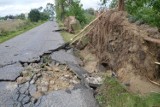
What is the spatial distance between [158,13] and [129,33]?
4.14 feet

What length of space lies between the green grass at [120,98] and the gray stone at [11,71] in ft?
8.98

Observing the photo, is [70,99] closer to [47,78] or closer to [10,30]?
[47,78]

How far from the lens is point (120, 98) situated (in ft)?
22.9

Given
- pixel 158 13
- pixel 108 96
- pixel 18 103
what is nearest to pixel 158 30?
pixel 158 13

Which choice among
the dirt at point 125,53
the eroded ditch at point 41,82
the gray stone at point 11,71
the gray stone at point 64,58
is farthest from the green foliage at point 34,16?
the eroded ditch at point 41,82

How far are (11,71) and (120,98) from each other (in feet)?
12.9

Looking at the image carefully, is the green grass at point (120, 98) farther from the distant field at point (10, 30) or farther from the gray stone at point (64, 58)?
the distant field at point (10, 30)

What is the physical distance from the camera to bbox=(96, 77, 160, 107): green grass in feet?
21.9

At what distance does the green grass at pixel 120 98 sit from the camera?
6676 millimetres

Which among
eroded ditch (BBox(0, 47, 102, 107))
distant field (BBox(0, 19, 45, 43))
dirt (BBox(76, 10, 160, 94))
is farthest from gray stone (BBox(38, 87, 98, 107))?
distant field (BBox(0, 19, 45, 43))

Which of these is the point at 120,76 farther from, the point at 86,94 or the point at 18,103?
the point at 18,103

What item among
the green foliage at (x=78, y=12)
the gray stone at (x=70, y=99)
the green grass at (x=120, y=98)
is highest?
the gray stone at (x=70, y=99)

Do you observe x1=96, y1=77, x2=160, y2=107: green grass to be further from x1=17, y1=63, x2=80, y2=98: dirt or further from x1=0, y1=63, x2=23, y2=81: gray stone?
x1=0, y1=63, x2=23, y2=81: gray stone

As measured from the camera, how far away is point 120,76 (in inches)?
383
